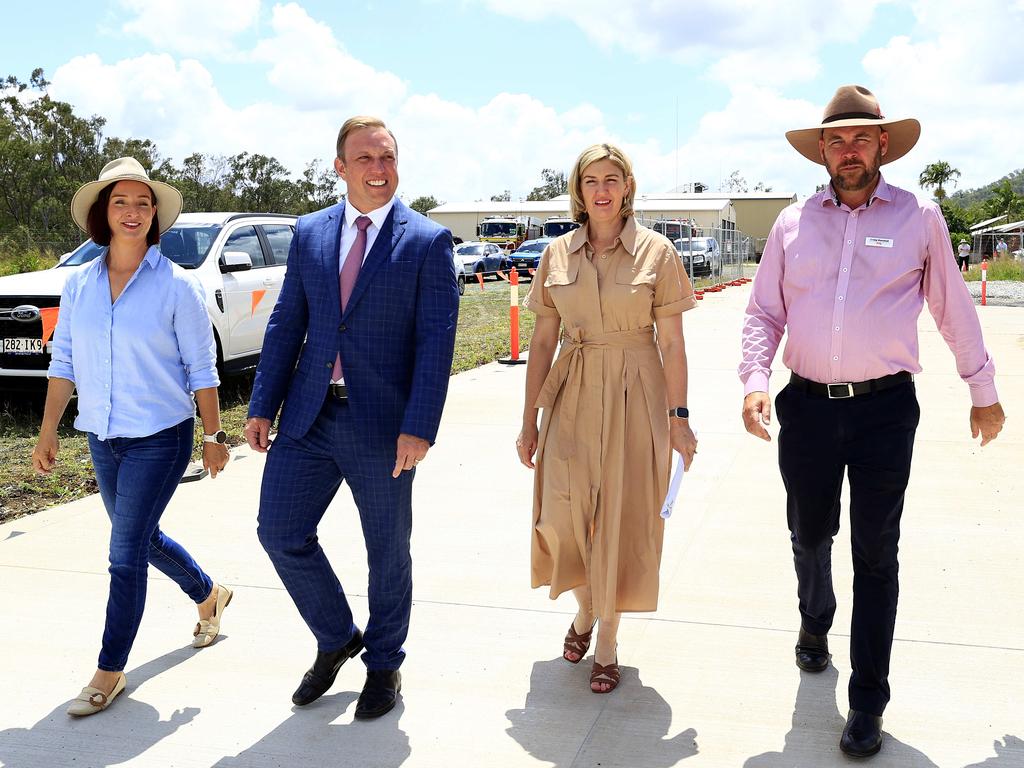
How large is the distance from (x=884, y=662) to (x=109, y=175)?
3150 mm

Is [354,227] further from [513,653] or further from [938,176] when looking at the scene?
[938,176]

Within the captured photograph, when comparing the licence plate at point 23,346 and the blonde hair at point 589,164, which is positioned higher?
the blonde hair at point 589,164

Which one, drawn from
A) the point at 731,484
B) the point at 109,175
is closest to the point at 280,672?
the point at 109,175

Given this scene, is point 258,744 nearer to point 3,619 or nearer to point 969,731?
point 3,619

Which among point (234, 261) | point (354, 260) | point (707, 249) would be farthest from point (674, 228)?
point (354, 260)

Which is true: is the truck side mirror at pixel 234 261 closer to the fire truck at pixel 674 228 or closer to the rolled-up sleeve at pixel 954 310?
the rolled-up sleeve at pixel 954 310

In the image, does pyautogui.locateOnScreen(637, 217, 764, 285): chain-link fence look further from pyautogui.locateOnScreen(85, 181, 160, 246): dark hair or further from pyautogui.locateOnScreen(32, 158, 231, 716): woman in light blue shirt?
pyautogui.locateOnScreen(32, 158, 231, 716): woman in light blue shirt

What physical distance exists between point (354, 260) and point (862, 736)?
2.26 metres

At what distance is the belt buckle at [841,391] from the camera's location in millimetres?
3426

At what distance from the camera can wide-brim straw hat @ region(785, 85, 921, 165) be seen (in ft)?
11.4

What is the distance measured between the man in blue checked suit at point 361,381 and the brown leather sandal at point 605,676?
27.8 inches

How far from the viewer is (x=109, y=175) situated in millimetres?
3768

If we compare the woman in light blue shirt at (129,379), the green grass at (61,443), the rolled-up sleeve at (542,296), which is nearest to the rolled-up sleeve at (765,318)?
the rolled-up sleeve at (542,296)

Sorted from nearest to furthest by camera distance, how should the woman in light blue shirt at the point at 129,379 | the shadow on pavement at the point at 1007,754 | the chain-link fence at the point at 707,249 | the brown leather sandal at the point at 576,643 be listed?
1. the shadow on pavement at the point at 1007,754
2. the woman in light blue shirt at the point at 129,379
3. the brown leather sandal at the point at 576,643
4. the chain-link fence at the point at 707,249
